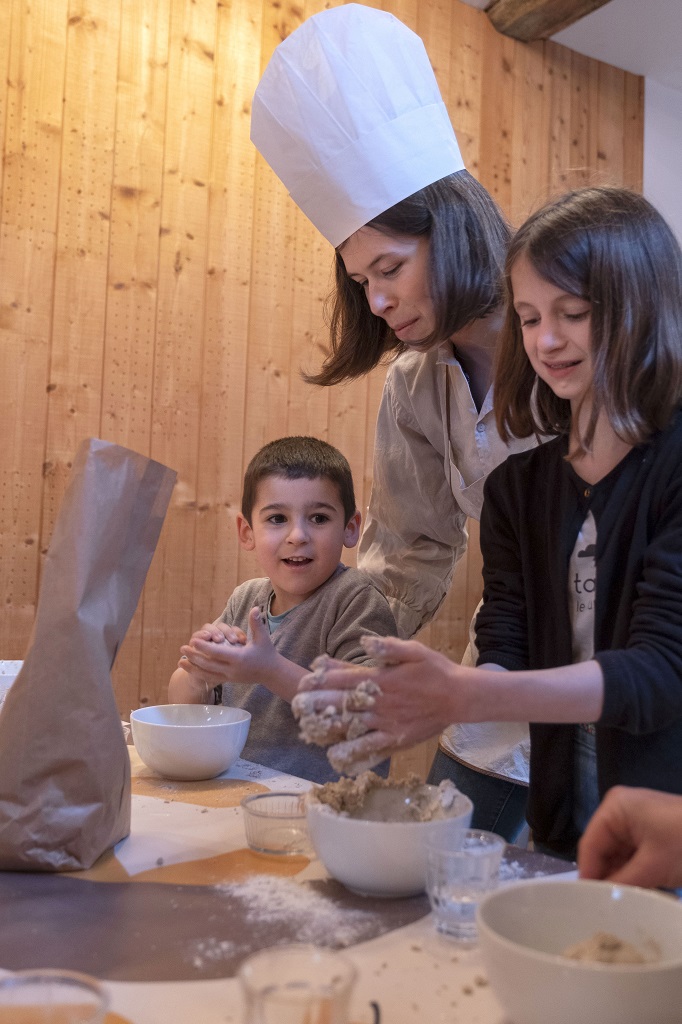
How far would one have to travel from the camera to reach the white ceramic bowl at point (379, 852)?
0.78 m

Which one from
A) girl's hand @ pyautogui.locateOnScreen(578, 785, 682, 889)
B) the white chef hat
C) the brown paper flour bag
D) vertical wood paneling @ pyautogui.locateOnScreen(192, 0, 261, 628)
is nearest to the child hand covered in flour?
the brown paper flour bag

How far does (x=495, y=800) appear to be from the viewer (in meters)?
1.57

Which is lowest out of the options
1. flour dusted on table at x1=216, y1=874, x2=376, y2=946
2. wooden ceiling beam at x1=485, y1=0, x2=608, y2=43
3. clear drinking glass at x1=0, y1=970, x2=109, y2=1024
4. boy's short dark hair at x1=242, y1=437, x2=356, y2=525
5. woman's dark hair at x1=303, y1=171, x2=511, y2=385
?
flour dusted on table at x1=216, y1=874, x2=376, y2=946

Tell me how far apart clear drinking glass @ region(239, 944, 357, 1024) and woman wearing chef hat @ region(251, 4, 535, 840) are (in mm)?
1007

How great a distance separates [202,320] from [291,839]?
7.14 ft

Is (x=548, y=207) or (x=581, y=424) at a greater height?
(x=548, y=207)

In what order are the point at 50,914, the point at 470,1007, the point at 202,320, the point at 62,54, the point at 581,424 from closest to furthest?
1. the point at 470,1007
2. the point at 50,914
3. the point at 581,424
4. the point at 62,54
5. the point at 202,320

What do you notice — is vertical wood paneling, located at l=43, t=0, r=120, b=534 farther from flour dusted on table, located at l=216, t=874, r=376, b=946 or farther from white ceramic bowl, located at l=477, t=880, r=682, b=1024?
white ceramic bowl, located at l=477, t=880, r=682, b=1024

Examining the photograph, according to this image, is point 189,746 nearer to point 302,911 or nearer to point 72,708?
point 72,708

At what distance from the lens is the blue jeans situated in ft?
5.09

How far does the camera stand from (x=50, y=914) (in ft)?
2.50

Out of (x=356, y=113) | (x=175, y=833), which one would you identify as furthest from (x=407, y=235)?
(x=175, y=833)

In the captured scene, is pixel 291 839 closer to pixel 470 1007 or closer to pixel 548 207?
pixel 470 1007

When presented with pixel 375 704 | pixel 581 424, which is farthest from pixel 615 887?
pixel 581 424
